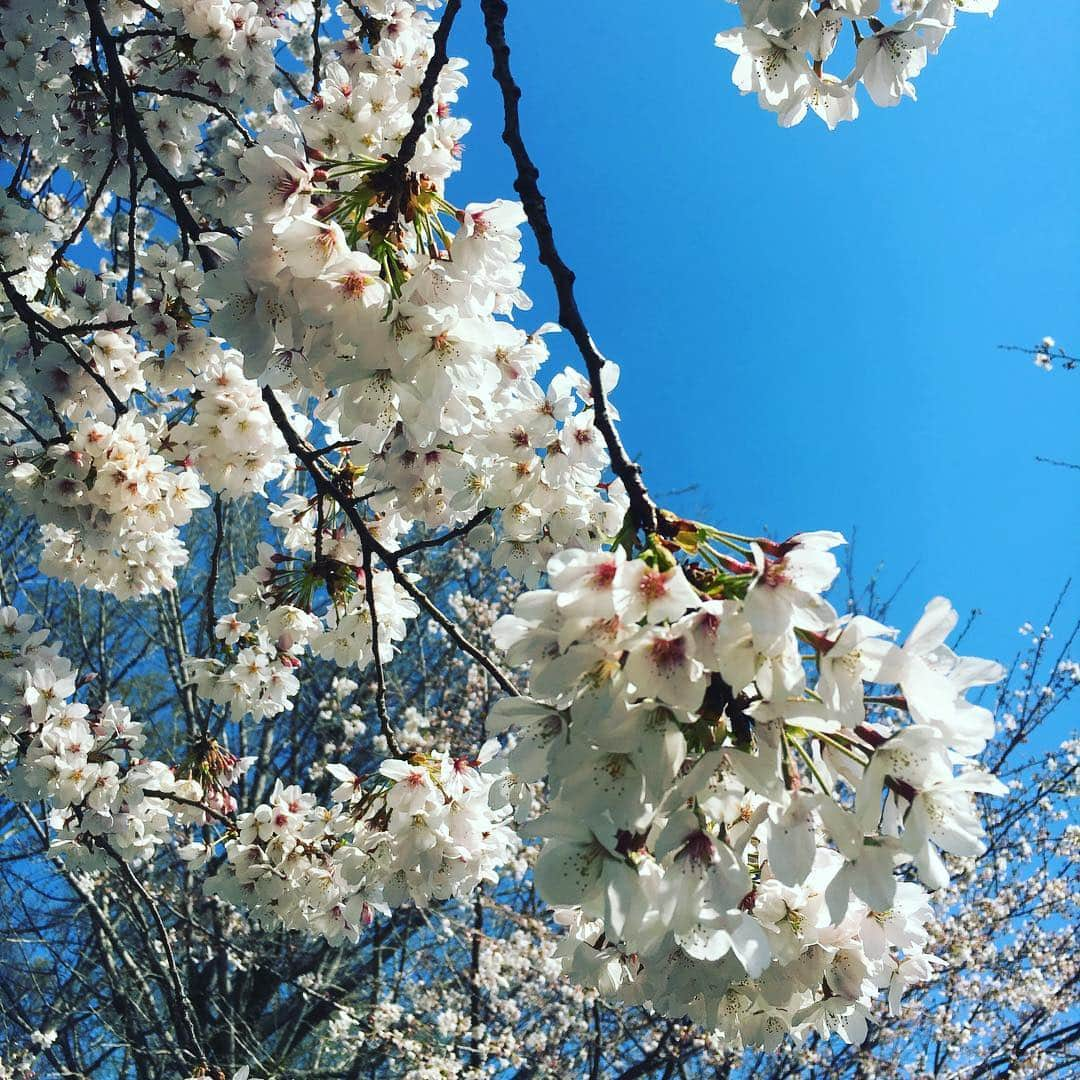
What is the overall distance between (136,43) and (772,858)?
15.3 feet

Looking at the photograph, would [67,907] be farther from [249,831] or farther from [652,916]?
[652,916]

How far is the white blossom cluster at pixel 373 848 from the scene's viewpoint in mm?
2121

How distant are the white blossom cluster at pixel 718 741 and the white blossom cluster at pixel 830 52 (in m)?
1.06

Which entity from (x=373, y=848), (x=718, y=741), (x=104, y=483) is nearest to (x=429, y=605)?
(x=373, y=848)

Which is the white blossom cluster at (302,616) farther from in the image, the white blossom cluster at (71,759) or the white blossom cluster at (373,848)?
the white blossom cluster at (373,848)

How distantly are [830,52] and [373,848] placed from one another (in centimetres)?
208

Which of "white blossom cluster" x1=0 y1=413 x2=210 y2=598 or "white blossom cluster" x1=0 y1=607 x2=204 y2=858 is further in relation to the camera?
"white blossom cluster" x1=0 y1=607 x2=204 y2=858

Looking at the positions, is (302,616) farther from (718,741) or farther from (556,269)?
(718,741)

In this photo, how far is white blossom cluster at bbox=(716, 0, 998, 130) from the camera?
1.53 m

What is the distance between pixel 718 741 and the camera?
3.36 ft

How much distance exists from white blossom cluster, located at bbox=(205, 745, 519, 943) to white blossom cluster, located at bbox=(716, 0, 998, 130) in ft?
5.31

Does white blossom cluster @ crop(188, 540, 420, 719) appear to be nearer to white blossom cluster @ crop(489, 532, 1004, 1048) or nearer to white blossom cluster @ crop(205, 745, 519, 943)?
white blossom cluster @ crop(205, 745, 519, 943)

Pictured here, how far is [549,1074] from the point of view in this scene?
255 inches

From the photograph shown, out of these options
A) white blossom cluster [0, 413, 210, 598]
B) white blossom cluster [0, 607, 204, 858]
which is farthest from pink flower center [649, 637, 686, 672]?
white blossom cluster [0, 607, 204, 858]
